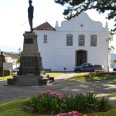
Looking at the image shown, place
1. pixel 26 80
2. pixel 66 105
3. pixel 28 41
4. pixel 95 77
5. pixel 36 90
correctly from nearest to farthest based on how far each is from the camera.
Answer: pixel 66 105, pixel 36 90, pixel 26 80, pixel 28 41, pixel 95 77

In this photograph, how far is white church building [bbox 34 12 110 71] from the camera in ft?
183

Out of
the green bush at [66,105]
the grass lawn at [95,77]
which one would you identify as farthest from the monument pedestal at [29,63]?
the green bush at [66,105]

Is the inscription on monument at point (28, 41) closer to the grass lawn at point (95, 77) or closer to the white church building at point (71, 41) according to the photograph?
the grass lawn at point (95, 77)

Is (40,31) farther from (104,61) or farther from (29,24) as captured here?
(29,24)

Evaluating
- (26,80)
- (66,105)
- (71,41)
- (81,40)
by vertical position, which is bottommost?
(66,105)

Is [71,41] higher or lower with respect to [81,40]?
lower

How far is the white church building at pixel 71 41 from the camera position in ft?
183

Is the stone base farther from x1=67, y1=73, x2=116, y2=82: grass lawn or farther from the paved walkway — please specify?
x1=67, y1=73, x2=116, y2=82: grass lawn

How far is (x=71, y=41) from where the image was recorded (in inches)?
2221

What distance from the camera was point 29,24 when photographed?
25.7 meters

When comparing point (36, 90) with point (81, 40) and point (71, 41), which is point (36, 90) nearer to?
point (71, 41)

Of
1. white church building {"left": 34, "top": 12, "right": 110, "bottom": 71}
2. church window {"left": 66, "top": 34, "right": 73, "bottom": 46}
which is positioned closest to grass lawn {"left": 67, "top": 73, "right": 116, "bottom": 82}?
white church building {"left": 34, "top": 12, "right": 110, "bottom": 71}

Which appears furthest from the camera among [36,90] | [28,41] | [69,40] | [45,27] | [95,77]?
[45,27]

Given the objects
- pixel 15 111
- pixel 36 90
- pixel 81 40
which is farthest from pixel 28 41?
pixel 81 40
